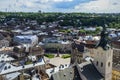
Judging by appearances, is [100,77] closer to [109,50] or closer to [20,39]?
[109,50]

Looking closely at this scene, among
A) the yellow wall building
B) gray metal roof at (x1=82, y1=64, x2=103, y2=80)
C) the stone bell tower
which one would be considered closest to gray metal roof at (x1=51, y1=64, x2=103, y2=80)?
gray metal roof at (x1=82, y1=64, x2=103, y2=80)

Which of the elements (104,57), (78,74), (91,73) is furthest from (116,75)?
(78,74)

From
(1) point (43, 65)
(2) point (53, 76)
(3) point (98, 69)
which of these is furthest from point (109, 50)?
(1) point (43, 65)

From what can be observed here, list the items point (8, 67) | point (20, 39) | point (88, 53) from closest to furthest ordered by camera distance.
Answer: point (8, 67), point (88, 53), point (20, 39)

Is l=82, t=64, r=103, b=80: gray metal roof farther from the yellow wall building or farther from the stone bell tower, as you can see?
the yellow wall building

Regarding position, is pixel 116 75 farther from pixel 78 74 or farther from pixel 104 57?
pixel 78 74

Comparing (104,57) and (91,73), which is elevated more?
(104,57)

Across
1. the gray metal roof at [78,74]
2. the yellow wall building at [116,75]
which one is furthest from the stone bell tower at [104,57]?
the yellow wall building at [116,75]

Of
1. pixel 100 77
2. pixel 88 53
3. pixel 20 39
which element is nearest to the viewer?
pixel 100 77
